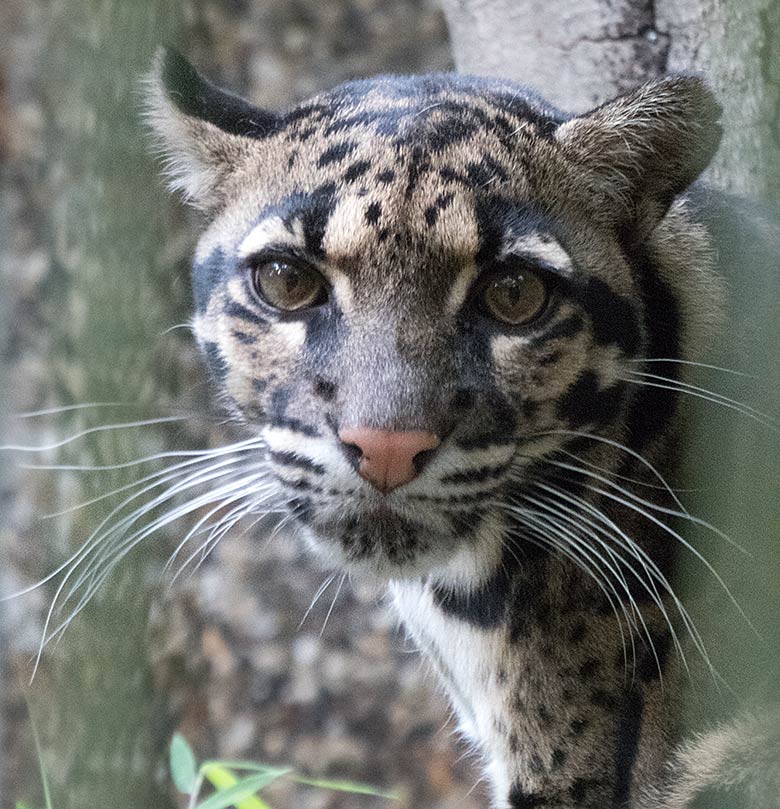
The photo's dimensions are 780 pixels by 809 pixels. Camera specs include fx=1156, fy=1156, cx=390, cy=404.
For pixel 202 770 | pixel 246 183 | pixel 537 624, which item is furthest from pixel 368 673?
pixel 246 183

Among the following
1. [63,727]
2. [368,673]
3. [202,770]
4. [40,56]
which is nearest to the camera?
[63,727]

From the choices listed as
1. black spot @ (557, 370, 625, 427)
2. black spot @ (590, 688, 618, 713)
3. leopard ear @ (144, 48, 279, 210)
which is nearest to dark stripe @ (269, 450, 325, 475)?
black spot @ (557, 370, 625, 427)

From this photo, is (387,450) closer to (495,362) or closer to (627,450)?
(495,362)

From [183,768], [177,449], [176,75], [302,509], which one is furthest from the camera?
[177,449]

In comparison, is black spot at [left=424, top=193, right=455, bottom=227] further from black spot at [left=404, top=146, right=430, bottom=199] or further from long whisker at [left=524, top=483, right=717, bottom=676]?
long whisker at [left=524, top=483, right=717, bottom=676]

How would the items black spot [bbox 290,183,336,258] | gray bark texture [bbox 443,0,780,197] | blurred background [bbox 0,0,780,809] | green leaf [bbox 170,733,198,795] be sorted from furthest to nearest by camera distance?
gray bark texture [bbox 443,0,780,197], green leaf [bbox 170,733,198,795], black spot [bbox 290,183,336,258], blurred background [bbox 0,0,780,809]

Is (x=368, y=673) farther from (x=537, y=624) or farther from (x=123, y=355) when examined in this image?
(x=123, y=355)

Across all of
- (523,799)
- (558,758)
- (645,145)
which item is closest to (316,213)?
(645,145)
